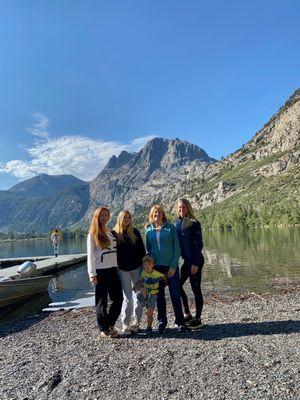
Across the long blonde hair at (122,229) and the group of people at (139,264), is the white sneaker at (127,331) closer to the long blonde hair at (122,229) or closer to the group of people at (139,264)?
the group of people at (139,264)

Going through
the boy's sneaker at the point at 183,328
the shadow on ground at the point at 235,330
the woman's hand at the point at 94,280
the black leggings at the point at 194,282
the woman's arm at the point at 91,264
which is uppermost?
the woman's arm at the point at 91,264

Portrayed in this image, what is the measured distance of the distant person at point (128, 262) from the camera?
415 inches

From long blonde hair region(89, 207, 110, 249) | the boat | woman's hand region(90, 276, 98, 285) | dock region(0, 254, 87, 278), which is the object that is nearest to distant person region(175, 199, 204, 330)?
long blonde hair region(89, 207, 110, 249)

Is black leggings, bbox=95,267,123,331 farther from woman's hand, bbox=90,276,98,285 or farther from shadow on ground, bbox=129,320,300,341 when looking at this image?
shadow on ground, bbox=129,320,300,341

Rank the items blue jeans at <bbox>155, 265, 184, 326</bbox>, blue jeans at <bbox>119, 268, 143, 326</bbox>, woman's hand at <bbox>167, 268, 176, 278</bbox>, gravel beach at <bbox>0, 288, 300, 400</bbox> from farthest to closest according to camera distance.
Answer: blue jeans at <bbox>119, 268, 143, 326</bbox>, blue jeans at <bbox>155, 265, 184, 326</bbox>, woman's hand at <bbox>167, 268, 176, 278</bbox>, gravel beach at <bbox>0, 288, 300, 400</bbox>

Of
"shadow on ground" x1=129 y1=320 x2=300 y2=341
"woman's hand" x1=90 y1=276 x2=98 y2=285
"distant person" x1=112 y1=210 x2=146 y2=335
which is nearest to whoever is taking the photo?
"shadow on ground" x1=129 y1=320 x2=300 y2=341

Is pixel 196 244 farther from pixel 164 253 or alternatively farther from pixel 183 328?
pixel 183 328

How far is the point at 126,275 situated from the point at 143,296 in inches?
29.9

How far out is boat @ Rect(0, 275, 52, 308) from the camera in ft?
58.5

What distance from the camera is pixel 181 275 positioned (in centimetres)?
1116

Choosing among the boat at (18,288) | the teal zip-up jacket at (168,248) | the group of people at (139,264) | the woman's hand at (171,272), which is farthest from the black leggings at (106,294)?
the boat at (18,288)

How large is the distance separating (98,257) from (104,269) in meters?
0.37

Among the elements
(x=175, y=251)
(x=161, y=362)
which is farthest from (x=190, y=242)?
(x=161, y=362)

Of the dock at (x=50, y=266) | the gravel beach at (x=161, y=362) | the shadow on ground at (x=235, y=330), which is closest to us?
the gravel beach at (x=161, y=362)
